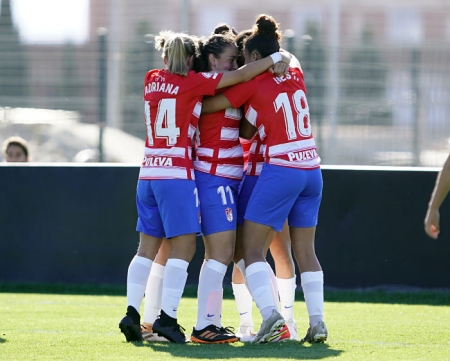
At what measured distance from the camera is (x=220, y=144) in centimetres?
571

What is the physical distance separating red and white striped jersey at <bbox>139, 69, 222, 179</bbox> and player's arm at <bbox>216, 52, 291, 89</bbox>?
0.15 feet

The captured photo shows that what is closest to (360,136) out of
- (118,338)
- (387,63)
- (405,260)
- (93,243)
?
(387,63)

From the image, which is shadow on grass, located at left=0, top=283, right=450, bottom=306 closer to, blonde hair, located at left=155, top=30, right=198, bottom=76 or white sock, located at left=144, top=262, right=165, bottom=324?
white sock, located at left=144, top=262, right=165, bottom=324

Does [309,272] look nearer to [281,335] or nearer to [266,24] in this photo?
[281,335]

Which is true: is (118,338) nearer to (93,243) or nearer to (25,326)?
(25,326)


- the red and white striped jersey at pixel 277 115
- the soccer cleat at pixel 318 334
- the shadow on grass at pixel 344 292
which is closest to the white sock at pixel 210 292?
the soccer cleat at pixel 318 334

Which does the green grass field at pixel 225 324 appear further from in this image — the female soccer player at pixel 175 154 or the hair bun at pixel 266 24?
the hair bun at pixel 266 24

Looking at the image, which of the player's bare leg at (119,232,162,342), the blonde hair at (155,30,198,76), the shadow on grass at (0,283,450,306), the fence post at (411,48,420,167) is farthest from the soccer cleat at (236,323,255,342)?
the fence post at (411,48,420,167)

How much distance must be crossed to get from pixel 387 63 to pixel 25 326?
5893 mm

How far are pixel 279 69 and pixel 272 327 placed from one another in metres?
1.56

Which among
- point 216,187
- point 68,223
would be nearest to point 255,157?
point 216,187

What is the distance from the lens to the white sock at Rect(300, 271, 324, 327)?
564 centimetres

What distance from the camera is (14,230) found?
28.5 ft

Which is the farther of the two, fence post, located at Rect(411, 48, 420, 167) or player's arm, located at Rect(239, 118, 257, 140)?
fence post, located at Rect(411, 48, 420, 167)
